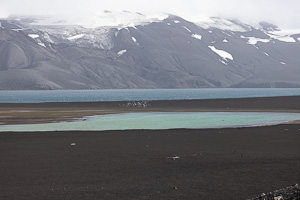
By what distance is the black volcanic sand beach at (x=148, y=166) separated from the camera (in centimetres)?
2011

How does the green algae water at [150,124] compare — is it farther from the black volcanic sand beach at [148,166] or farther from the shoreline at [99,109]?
the black volcanic sand beach at [148,166]

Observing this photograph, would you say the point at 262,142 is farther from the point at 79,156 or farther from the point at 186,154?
the point at 79,156

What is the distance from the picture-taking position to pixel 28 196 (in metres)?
19.5

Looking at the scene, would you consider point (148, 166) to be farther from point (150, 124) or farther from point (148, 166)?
point (150, 124)

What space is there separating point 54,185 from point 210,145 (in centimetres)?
1530

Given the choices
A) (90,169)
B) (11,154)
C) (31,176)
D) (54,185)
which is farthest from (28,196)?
(11,154)

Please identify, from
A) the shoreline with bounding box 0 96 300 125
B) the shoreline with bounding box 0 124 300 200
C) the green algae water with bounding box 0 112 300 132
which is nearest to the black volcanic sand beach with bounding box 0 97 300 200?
the shoreline with bounding box 0 124 300 200

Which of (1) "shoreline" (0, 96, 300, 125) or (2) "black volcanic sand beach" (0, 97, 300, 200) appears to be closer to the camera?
(2) "black volcanic sand beach" (0, 97, 300, 200)

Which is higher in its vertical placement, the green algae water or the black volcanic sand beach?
the black volcanic sand beach

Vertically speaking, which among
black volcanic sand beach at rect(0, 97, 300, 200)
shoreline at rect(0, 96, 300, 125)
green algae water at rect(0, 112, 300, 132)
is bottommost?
shoreline at rect(0, 96, 300, 125)

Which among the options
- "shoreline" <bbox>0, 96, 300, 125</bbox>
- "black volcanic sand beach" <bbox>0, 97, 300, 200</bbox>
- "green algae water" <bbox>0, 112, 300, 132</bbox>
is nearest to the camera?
"black volcanic sand beach" <bbox>0, 97, 300, 200</bbox>

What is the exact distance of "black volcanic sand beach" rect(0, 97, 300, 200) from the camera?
20.1 metres

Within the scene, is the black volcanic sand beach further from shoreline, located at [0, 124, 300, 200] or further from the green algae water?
the green algae water

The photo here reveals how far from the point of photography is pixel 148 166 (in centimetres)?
2577
